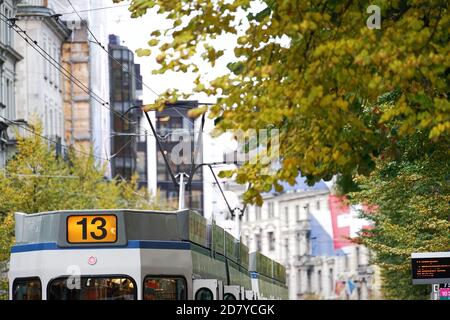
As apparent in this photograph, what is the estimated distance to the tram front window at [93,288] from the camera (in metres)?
21.0

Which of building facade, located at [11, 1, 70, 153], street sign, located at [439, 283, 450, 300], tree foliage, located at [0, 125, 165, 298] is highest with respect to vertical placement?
building facade, located at [11, 1, 70, 153]

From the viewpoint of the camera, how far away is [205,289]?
22.4 m

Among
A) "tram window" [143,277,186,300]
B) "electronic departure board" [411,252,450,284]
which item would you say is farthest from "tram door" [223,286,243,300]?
"electronic departure board" [411,252,450,284]

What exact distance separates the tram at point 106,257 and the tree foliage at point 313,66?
244 inches

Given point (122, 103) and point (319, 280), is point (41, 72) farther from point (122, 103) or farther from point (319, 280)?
point (319, 280)

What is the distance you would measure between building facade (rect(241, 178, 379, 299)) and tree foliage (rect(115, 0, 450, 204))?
138997 millimetres

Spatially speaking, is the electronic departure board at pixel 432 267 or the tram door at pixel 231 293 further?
the electronic departure board at pixel 432 267

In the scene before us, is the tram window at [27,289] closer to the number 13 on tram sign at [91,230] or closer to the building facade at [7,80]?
the number 13 on tram sign at [91,230]

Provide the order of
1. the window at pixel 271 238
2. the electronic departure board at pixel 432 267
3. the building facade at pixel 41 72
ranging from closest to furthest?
the electronic departure board at pixel 432 267
the building facade at pixel 41 72
the window at pixel 271 238

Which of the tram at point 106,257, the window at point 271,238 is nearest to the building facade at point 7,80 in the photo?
the tram at point 106,257

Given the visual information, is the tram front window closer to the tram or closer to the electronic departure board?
the tram

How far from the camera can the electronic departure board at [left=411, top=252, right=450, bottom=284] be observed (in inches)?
1210

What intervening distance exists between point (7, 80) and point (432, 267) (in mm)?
42674
